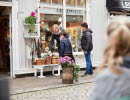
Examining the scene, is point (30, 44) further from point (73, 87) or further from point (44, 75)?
point (73, 87)

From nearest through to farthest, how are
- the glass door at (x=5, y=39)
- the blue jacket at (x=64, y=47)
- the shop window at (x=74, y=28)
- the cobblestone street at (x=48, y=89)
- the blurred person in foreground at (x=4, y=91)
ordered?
1. the blurred person in foreground at (x=4, y=91)
2. the cobblestone street at (x=48, y=89)
3. the blue jacket at (x=64, y=47)
4. the glass door at (x=5, y=39)
5. the shop window at (x=74, y=28)

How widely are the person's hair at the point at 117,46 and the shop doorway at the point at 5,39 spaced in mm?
10594

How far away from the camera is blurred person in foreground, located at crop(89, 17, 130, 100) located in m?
2.40

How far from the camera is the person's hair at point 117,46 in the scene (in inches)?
94.4

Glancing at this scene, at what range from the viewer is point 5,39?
46.6 ft

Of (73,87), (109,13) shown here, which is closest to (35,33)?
(73,87)

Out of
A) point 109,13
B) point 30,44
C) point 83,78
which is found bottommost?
point 83,78

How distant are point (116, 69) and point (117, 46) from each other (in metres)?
0.16

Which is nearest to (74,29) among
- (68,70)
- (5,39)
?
(5,39)

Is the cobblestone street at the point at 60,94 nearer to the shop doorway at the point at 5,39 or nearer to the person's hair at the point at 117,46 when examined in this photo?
the shop doorway at the point at 5,39

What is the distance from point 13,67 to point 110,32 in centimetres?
1031

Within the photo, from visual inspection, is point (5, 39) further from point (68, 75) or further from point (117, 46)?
point (117, 46)

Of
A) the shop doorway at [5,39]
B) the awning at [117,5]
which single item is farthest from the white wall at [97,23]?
the shop doorway at [5,39]

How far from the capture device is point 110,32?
8.13 feet
